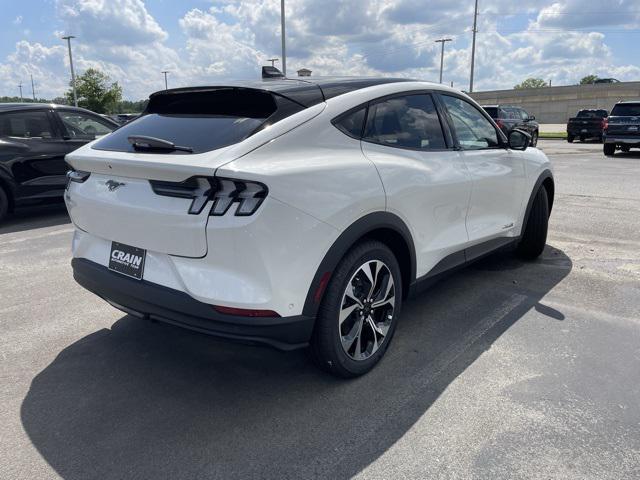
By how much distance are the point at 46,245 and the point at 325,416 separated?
483 cm

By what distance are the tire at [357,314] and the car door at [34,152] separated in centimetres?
636

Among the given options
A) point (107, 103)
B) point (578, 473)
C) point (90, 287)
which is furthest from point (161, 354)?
point (107, 103)

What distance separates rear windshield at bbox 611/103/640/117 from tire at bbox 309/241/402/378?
58.9 feet

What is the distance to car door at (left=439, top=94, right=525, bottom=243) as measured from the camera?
3.94m

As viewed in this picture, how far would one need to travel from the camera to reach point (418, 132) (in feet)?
11.5

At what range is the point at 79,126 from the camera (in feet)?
27.0

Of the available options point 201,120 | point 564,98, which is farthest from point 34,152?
point 564,98

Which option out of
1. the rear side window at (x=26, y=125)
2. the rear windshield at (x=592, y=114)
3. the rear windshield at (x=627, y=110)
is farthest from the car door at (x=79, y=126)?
the rear windshield at (x=592, y=114)

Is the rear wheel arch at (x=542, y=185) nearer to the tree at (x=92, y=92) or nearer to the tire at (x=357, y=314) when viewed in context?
the tire at (x=357, y=314)

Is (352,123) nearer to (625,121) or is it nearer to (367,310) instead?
(367,310)

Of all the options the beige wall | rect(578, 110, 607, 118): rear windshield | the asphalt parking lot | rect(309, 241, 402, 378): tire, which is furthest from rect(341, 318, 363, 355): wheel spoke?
the beige wall

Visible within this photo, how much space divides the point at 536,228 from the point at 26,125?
7100mm

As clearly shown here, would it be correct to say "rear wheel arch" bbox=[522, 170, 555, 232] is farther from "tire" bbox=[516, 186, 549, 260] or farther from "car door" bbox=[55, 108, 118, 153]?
"car door" bbox=[55, 108, 118, 153]

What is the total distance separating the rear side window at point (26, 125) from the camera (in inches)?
289
